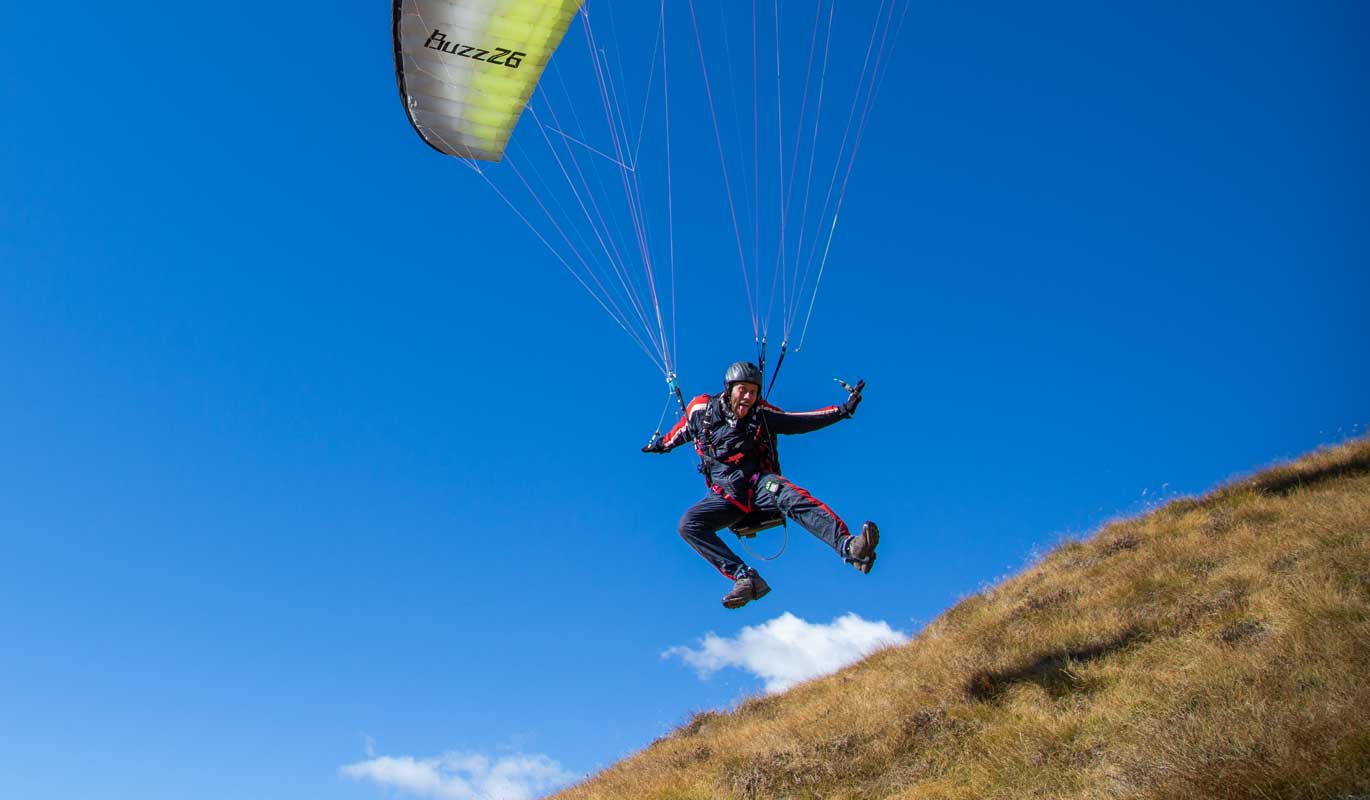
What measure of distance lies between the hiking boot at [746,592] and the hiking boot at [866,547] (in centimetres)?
99

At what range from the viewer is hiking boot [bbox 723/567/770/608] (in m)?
7.66

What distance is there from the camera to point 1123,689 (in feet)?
25.1

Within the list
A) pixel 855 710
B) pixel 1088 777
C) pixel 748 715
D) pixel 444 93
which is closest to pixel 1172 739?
pixel 1088 777

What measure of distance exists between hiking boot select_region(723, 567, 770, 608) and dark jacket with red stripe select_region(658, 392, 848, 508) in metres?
0.69

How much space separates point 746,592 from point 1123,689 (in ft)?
10.6

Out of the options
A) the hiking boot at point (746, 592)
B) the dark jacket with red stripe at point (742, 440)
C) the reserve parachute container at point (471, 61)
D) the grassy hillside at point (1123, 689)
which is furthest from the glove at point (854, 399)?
the reserve parachute container at point (471, 61)

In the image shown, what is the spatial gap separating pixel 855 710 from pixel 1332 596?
4320mm

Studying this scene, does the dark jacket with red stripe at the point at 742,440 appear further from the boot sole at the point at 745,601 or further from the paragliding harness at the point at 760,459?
the boot sole at the point at 745,601

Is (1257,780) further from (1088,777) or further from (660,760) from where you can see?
(660,760)

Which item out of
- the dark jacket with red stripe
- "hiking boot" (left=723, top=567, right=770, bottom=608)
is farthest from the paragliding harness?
"hiking boot" (left=723, top=567, right=770, bottom=608)

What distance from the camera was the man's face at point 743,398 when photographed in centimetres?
797

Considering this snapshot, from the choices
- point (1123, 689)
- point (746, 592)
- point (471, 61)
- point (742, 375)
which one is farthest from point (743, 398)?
point (471, 61)

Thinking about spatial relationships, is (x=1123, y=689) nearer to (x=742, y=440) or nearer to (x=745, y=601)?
(x=745, y=601)

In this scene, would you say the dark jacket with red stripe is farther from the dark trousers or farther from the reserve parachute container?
the reserve parachute container
